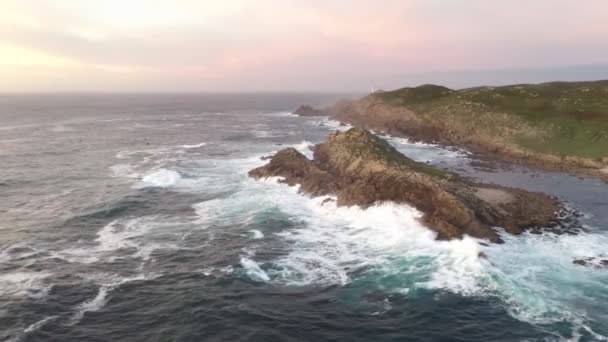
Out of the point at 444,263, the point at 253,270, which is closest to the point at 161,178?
the point at 253,270

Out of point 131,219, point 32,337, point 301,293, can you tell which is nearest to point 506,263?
point 301,293

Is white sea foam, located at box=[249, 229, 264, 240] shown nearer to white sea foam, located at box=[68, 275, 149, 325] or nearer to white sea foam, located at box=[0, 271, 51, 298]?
white sea foam, located at box=[68, 275, 149, 325]

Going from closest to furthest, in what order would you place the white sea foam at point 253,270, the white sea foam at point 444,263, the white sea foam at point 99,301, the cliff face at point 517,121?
the white sea foam at point 99,301, the white sea foam at point 444,263, the white sea foam at point 253,270, the cliff face at point 517,121

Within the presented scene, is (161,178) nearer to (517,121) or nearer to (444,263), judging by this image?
(444,263)

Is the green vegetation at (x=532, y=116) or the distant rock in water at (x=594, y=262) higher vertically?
the green vegetation at (x=532, y=116)

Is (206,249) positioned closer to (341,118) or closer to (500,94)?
(500,94)

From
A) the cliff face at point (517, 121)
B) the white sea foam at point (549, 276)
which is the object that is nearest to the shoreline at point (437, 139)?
the cliff face at point (517, 121)

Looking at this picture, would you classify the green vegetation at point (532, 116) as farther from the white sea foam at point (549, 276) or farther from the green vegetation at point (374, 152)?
the white sea foam at point (549, 276)
